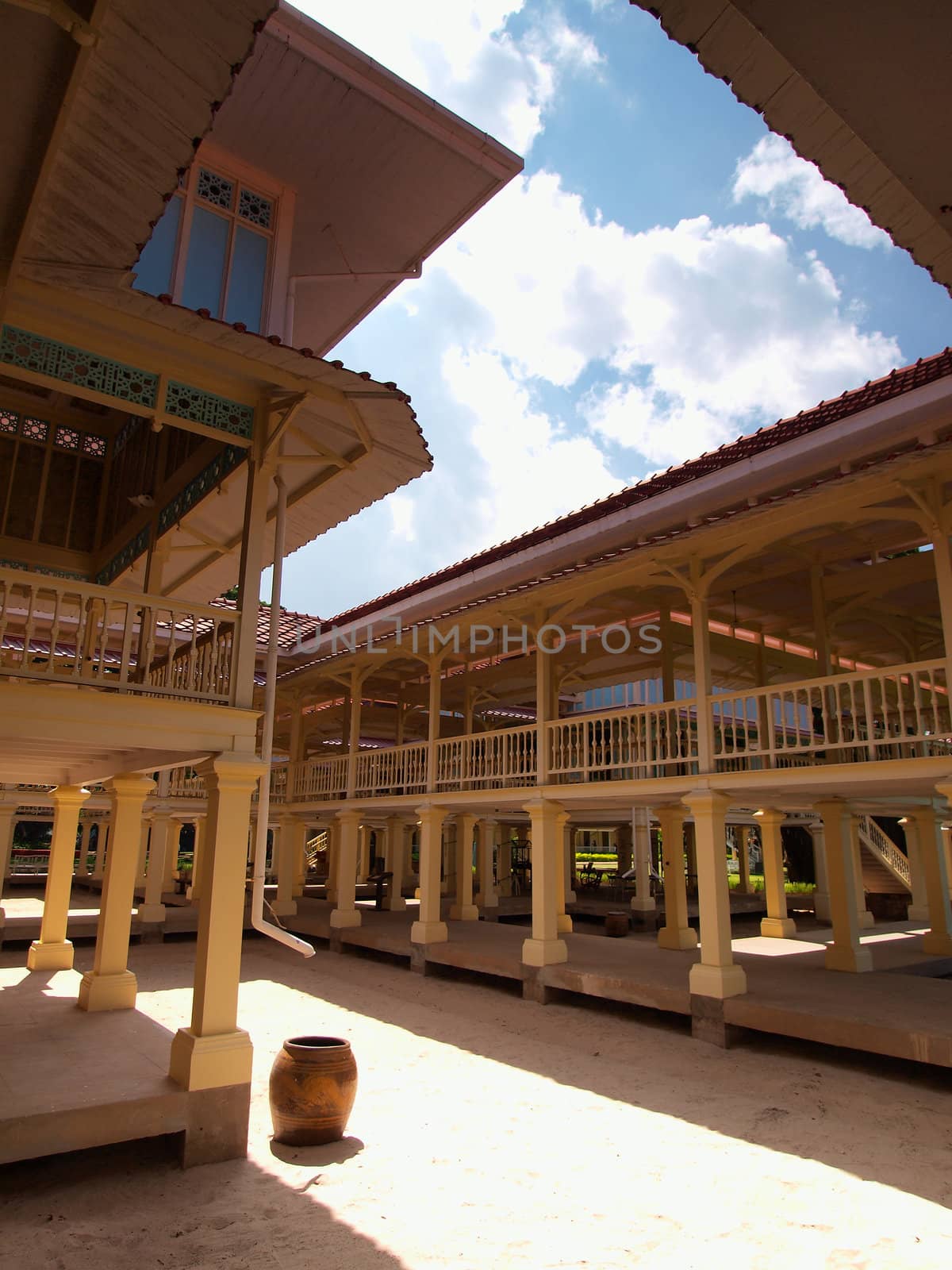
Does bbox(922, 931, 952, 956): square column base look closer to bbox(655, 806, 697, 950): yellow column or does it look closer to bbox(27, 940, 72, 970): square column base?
bbox(655, 806, 697, 950): yellow column

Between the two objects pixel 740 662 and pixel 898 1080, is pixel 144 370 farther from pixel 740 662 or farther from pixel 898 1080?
pixel 740 662

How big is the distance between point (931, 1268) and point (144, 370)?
25.0 feet

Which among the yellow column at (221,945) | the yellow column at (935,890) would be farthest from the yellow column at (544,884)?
the yellow column at (221,945)

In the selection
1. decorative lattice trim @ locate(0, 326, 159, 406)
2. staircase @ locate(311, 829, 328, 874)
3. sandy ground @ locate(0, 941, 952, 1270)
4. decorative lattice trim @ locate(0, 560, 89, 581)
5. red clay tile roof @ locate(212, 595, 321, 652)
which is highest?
red clay tile roof @ locate(212, 595, 321, 652)

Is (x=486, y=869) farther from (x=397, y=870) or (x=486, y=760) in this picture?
(x=486, y=760)

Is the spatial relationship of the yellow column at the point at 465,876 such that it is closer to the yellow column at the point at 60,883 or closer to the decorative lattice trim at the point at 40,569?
the yellow column at the point at 60,883

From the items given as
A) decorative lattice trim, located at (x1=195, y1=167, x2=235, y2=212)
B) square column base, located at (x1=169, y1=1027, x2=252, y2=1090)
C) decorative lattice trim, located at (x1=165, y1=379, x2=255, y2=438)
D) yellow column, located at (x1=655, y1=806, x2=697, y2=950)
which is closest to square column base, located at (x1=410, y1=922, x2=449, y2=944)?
yellow column, located at (x1=655, y1=806, x2=697, y2=950)

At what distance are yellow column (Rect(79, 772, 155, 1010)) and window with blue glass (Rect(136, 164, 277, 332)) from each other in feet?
15.4

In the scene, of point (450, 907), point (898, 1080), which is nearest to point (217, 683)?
point (898, 1080)

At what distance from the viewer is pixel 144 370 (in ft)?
20.4

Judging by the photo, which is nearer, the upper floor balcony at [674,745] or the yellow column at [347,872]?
the upper floor balcony at [674,745]

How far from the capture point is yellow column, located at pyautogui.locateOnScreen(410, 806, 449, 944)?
47.8 ft

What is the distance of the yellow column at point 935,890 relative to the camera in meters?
13.9

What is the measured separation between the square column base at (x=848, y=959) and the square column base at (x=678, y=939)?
2539mm
